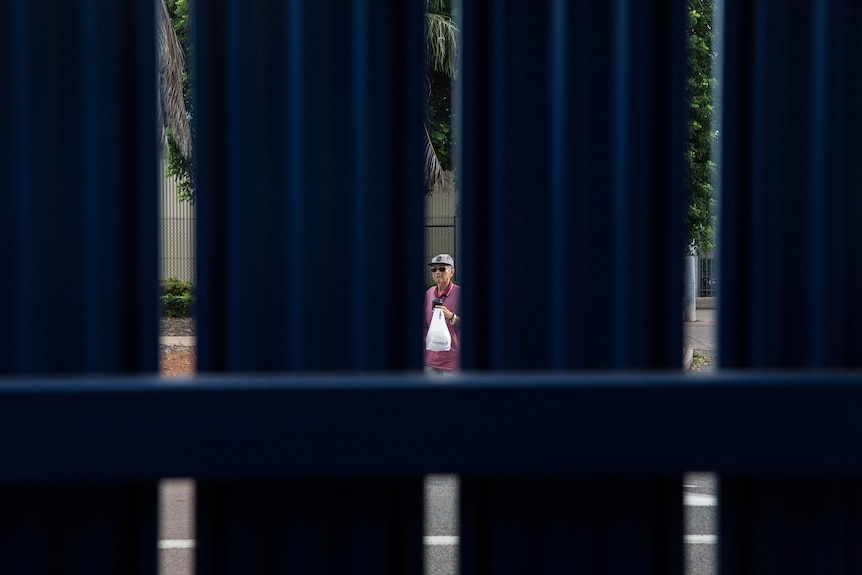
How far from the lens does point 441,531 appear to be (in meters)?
5.38

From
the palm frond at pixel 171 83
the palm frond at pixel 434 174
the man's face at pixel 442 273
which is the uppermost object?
the palm frond at pixel 171 83

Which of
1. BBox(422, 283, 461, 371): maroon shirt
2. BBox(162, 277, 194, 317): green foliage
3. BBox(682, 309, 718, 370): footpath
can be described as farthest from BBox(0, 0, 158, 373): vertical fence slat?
BBox(162, 277, 194, 317): green foliage

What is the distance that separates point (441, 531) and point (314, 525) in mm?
4129

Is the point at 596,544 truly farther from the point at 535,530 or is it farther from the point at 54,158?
the point at 54,158

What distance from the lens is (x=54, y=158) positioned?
1421 millimetres

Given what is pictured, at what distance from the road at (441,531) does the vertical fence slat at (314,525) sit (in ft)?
8.50

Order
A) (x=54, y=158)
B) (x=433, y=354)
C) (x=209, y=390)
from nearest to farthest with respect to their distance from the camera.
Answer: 1. (x=209, y=390)
2. (x=54, y=158)
3. (x=433, y=354)

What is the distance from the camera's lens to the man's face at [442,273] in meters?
6.58

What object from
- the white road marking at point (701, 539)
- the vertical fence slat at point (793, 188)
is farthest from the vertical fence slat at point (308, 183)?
the white road marking at point (701, 539)

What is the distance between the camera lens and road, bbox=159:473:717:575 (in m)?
4.76

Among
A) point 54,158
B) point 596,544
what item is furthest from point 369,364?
point 54,158

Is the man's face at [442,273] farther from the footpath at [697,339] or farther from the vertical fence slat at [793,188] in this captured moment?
the footpath at [697,339]

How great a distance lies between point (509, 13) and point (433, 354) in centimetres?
473

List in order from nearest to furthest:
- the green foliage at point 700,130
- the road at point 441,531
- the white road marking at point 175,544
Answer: the road at point 441,531
the white road marking at point 175,544
the green foliage at point 700,130
